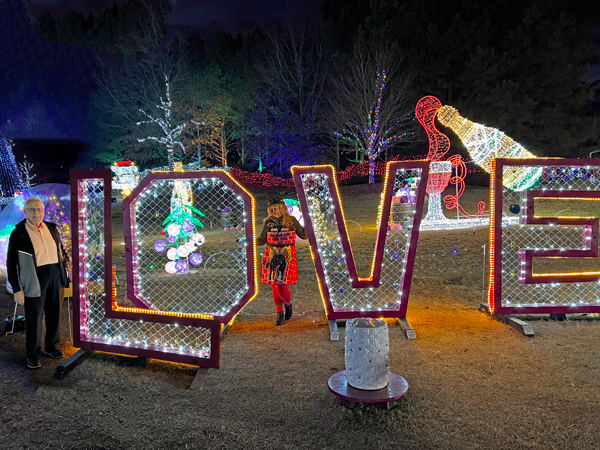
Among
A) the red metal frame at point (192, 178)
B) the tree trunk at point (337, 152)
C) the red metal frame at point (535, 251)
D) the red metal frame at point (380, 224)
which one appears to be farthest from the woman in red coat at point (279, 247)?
the tree trunk at point (337, 152)

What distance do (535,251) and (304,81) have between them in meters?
22.6

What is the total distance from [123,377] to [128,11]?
35569mm

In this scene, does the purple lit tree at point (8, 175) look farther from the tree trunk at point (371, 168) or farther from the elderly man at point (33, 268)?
the elderly man at point (33, 268)

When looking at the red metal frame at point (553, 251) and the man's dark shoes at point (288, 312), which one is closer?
the red metal frame at point (553, 251)

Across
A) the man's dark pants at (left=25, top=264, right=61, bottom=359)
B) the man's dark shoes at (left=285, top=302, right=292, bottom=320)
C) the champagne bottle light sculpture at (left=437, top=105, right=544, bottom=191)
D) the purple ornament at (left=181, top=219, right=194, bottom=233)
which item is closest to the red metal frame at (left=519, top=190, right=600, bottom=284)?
the man's dark shoes at (left=285, top=302, right=292, bottom=320)

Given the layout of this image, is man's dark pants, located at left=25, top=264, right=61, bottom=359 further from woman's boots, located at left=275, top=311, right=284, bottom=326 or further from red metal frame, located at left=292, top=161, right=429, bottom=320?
red metal frame, located at left=292, top=161, right=429, bottom=320

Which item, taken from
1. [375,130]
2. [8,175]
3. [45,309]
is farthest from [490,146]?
[8,175]

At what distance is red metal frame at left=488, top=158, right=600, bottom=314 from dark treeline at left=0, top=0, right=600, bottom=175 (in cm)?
1680

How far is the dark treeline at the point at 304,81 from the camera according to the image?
21828 mm

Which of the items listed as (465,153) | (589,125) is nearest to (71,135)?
(465,153)

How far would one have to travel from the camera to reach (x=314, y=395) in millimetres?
3961

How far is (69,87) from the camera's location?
116 feet

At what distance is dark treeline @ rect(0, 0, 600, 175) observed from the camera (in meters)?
21.8

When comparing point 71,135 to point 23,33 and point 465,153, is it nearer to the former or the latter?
point 23,33
